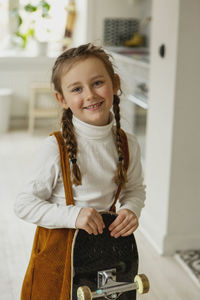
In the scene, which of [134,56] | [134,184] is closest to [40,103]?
[134,56]

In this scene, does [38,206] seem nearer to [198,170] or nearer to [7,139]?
[198,170]

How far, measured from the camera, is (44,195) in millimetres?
1320

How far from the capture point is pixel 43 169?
1295mm

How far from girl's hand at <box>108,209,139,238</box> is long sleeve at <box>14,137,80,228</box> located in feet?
0.38

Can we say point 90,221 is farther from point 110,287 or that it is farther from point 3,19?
point 3,19

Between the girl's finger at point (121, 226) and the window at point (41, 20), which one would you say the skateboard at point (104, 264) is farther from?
the window at point (41, 20)

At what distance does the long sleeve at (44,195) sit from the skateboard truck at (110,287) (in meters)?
0.17

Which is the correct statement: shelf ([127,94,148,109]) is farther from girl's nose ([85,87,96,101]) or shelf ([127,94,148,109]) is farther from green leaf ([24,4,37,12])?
girl's nose ([85,87,96,101])

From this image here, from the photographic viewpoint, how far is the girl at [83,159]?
126 centimetres

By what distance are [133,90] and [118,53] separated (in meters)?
0.65

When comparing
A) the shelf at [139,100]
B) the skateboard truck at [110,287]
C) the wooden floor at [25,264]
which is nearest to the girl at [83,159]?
the skateboard truck at [110,287]

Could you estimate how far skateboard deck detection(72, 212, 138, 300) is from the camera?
4.08 ft

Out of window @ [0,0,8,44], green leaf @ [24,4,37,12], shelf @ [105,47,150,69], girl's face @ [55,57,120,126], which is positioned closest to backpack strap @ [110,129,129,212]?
girl's face @ [55,57,120,126]

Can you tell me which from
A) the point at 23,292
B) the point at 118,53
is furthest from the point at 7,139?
the point at 23,292
